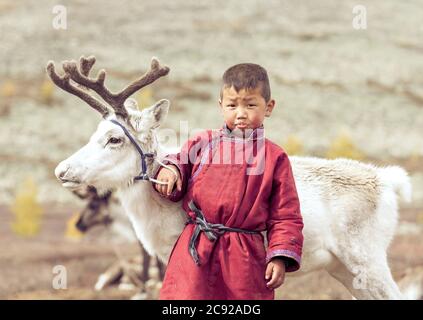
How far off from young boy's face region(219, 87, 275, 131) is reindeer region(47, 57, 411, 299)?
64 centimetres

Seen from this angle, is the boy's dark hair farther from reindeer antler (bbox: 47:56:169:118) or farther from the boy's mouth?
reindeer antler (bbox: 47:56:169:118)

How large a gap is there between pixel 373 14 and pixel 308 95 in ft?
30.8

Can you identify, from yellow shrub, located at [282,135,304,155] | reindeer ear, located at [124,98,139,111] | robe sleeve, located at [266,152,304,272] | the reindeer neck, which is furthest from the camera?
yellow shrub, located at [282,135,304,155]

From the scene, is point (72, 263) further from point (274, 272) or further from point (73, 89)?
point (274, 272)

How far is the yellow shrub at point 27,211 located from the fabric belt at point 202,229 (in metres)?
17.4

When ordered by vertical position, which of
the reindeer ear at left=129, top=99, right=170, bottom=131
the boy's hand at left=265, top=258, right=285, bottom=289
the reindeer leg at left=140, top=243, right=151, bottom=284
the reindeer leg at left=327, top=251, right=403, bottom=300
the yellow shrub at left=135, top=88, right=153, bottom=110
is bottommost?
the reindeer leg at left=140, top=243, right=151, bottom=284

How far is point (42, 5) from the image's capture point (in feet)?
126

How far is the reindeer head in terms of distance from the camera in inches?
170

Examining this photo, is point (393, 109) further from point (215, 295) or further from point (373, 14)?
point (215, 295)

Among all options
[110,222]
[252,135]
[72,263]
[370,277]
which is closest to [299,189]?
[370,277]

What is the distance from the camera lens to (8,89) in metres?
31.3

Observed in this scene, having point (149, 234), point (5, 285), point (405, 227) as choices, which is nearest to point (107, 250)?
point (5, 285)

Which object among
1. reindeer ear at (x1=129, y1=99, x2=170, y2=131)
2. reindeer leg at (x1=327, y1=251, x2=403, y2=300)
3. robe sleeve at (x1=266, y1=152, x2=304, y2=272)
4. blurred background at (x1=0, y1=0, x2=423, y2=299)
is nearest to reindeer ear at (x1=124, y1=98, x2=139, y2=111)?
reindeer ear at (x1=129, y1=99, x2=170, y2=131)

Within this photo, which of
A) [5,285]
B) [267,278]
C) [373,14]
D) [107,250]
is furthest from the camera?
[373,14]
